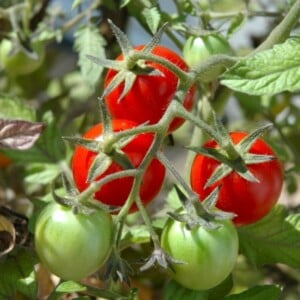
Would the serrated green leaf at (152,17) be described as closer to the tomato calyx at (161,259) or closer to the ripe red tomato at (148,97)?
the ripe red tomato at (148,97)

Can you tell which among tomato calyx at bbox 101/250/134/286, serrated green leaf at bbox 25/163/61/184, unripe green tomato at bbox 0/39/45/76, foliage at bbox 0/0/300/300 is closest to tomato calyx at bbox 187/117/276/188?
foliage at bbox 0/0/300/300

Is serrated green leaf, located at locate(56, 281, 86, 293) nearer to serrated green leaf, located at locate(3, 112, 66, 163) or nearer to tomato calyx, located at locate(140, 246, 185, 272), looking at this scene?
tomato calyx, located at locate(140, 246, 185, 272)

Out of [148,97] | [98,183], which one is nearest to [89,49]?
[148,97]

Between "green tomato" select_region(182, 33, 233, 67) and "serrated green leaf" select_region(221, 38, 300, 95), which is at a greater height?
"serrated green leaf" select_region(221, 38, 300, 95)

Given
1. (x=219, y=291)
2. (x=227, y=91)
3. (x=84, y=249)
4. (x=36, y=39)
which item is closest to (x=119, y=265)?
(x=84, y=249)

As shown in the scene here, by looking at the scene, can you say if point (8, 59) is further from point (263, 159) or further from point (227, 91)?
point (263, 159)
